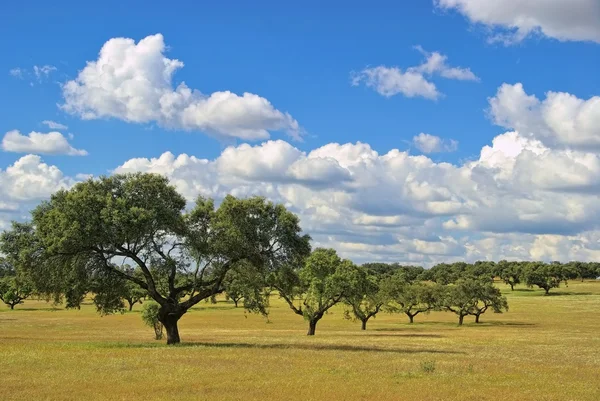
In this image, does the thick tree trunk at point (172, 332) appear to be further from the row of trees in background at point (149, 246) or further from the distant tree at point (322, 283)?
the distant tree at point (322, 283)

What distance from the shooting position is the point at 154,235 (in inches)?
1858

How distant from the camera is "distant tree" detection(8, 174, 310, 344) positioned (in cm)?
4381

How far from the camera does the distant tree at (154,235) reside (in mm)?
43812

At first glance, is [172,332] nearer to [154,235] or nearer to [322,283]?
[154,235]

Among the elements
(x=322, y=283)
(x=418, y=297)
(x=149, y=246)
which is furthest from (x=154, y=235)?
(x=418, y=297)

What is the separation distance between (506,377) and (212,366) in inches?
626

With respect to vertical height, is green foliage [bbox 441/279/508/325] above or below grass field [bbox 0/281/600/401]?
above

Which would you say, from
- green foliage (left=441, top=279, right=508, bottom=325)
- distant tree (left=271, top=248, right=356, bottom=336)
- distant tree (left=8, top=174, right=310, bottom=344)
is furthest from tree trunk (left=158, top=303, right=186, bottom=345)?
green foliage (left=441, top=279, right=508, bottom=325)

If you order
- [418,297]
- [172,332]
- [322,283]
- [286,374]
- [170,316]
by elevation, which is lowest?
[286,374]

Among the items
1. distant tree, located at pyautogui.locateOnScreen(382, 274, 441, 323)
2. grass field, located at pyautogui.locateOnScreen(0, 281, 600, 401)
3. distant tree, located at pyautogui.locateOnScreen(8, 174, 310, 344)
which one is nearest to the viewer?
grass field, located at pyautogui.locateOnScreen(0, 281, 600, 401)

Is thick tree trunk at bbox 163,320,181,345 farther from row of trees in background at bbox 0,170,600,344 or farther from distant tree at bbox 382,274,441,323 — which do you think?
distant tree at bbox 382,274,441,323

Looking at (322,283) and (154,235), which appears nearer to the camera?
(154,235)

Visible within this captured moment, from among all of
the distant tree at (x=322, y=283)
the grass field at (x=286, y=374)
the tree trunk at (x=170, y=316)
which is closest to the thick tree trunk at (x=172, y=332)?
the tree trunk at (x=170, y=316)

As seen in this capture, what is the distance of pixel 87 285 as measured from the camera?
153 ft
